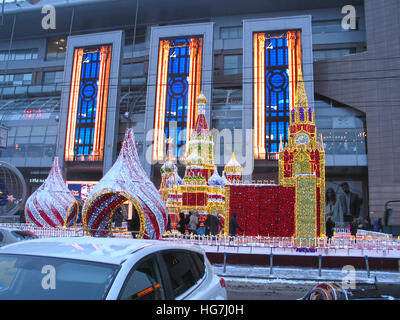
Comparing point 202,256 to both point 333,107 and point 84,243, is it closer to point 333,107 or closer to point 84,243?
point 84,243

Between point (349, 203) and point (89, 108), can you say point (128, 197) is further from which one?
point (349, 203)

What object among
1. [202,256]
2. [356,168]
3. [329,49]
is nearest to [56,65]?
[329,49]

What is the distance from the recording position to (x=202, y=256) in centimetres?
Answer: 443

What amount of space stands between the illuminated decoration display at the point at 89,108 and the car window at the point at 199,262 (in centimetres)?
3854

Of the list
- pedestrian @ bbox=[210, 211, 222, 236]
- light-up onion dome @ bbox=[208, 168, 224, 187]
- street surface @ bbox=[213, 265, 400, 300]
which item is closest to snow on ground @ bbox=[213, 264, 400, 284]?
street surface @ bbox=[213, 265, 400, 300]

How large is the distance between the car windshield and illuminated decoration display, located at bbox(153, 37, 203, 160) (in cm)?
3569

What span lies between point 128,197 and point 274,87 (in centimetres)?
2866

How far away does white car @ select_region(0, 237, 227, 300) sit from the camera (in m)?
2.74

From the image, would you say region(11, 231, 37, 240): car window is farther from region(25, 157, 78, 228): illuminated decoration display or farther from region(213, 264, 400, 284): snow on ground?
region(25, 157, 78, 228): illuminated decoration display

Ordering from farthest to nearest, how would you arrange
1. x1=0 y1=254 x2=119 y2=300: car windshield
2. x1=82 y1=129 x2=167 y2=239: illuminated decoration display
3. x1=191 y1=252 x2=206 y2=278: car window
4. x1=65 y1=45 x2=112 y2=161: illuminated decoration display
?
x1=65 y1=45 x2=112 y2=161: illuminated decoration display → x1=82 y1=129 x2=167 y2=239: illuminated decoration display → x1=191 y1=252 x2=206 y2=278: car window → x1=0 y1=254 x2=119 y2=300: car windshield

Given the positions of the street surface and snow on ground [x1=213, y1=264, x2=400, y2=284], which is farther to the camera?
snow on ground [x1=213, y1=264, x2=400, y2=284]

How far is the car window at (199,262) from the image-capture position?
4.09 m

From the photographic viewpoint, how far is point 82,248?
127 inches
